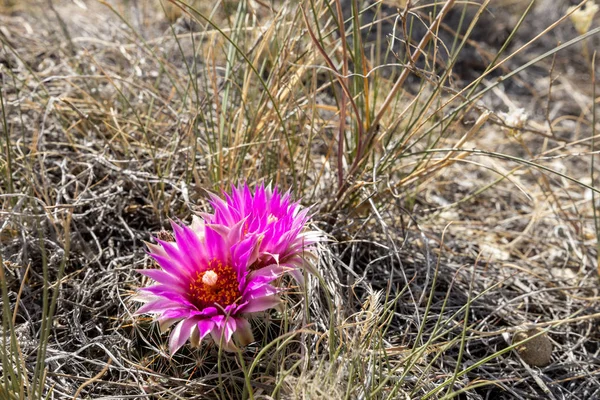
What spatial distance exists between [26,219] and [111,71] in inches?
31.3

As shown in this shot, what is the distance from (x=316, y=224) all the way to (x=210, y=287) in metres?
0.46

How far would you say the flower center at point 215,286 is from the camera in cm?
106

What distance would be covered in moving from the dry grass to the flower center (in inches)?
4.2

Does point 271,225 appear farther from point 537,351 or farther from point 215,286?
point 537,351

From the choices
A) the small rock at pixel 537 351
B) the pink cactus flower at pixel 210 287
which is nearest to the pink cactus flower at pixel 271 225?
the pink cactus flower at pixel 210 287

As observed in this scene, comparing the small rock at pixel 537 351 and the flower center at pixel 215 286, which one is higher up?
the flower center at pixel 215 286

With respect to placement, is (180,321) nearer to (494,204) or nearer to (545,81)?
(494,204)

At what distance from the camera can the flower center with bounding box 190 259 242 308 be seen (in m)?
1.06

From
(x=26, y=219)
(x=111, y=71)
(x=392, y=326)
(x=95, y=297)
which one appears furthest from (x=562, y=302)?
(x=111, y=71)

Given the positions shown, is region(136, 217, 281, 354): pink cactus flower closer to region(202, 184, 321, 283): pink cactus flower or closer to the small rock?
region(202, 184, 321, 283): pink cactus flower

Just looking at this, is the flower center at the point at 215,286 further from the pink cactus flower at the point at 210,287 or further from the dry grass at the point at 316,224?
the dry grass at the point at 316,224

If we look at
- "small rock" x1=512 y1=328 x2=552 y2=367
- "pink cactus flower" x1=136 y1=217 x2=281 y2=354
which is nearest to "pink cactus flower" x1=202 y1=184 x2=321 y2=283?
"pink cactus flower" x1=136 y1=217 x2=281 y2=354

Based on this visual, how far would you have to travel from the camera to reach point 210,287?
1.06 metres

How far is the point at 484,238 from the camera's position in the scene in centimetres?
181
